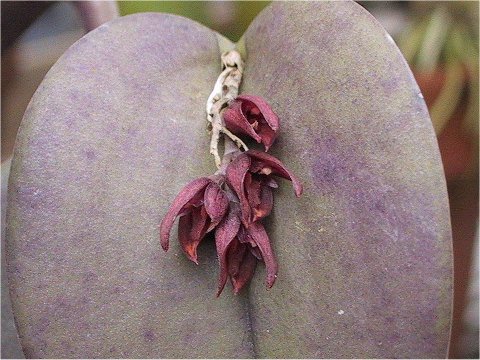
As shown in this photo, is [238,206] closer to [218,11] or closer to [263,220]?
[263,220]

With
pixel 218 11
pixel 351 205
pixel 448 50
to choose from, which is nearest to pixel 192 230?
pixel 351 205

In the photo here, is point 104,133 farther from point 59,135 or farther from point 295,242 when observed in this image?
point 295,242

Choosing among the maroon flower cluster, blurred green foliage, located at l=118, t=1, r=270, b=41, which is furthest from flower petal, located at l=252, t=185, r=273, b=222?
blurred green foliage, located at l=118, t=1, r=270, b=41

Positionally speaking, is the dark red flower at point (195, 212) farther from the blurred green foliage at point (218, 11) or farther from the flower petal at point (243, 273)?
the blurred green foliage at point (218, 11)

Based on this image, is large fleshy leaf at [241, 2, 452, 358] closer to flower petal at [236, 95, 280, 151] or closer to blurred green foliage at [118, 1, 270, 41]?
flower petal at [236, 95, 280, 151]

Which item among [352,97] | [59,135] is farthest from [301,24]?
[59,135]

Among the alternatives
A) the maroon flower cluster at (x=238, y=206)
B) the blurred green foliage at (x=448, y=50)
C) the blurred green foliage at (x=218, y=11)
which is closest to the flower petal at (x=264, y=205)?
the maroon flower cluster at (x=238, y=206)

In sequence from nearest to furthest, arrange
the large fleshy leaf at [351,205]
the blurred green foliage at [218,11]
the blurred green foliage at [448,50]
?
the large fleshy leaf at [351,205] < the blurred green foliage at [218,11] < the blurred green foliage at [448,50]
